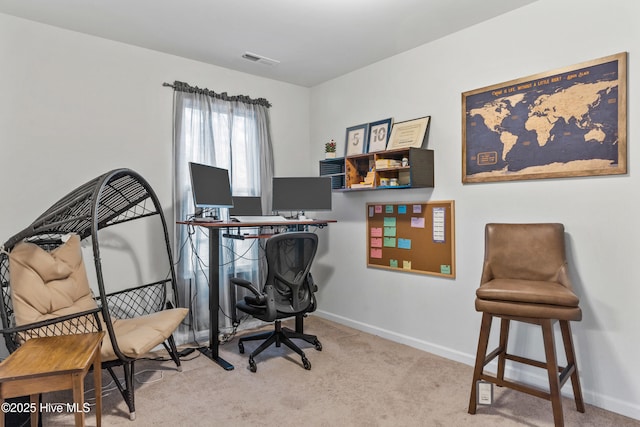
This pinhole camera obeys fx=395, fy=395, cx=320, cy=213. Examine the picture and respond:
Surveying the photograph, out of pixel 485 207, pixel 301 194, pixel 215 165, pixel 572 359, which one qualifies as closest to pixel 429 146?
pixel 485 207

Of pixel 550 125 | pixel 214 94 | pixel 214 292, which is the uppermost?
pixel 214 94

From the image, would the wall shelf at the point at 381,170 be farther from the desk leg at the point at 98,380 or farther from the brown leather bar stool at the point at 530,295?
the desk leg at the point at 98,380

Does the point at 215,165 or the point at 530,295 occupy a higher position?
the point at 215,165

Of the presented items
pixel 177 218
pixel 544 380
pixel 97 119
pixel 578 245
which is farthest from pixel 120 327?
pixel 578 245

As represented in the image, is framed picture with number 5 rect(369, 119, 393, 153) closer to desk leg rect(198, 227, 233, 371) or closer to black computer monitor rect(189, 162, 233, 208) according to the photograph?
black computer monitor rect(189, 162, 233, 208)

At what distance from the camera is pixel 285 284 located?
9.64 feet

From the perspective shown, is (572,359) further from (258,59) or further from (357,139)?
(258,59)

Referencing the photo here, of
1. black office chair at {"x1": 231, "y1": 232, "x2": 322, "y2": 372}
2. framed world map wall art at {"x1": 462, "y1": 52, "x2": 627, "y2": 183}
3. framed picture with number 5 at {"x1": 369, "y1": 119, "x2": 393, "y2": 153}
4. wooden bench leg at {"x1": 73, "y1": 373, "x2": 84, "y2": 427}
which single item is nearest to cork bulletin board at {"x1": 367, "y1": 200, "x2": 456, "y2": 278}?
framed world map wall art at {"x1": 462, "y1": 52, "x2": 627, "y2": 183}

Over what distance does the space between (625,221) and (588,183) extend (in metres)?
0.29

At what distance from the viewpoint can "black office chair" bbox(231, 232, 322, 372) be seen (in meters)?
2.87

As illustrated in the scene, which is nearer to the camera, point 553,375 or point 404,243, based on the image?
point 553,375

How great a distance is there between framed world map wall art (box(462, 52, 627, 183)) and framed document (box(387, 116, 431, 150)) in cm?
34

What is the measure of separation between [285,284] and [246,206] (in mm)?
1120

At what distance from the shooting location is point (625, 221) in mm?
2277
